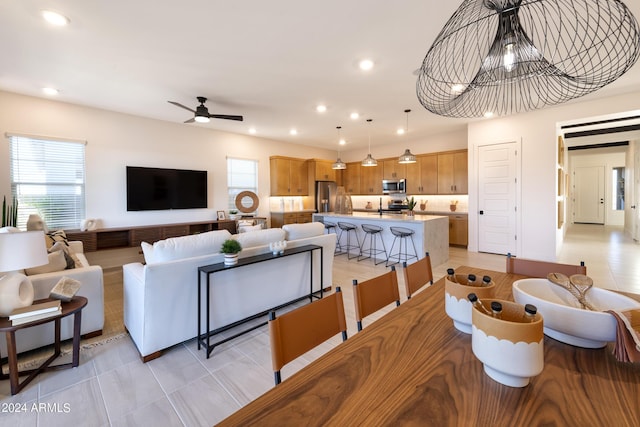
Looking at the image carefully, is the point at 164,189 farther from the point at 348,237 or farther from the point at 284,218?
the point at 348,237

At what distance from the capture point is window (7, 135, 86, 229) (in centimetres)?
430

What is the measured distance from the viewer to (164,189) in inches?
222

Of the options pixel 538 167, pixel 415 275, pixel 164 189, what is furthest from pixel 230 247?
pixel 538 167

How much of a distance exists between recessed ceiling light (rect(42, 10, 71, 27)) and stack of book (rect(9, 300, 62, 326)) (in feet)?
8.12

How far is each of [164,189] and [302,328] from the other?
18.3ft

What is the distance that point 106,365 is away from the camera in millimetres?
2150

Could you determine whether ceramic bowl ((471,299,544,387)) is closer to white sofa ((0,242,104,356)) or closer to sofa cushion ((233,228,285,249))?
sofa cushion ((233,228,285,249))

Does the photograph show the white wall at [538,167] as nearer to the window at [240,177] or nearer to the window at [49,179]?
the window at [240,177]

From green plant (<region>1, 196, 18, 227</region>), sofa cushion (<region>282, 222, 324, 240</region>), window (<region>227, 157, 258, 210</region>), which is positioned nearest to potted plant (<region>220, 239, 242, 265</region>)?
sofa cushion (<region>282, 222, 324, 240</region>)

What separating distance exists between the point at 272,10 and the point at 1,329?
3.07 meters

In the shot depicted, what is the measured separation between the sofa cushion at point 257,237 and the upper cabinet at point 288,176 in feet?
14.9

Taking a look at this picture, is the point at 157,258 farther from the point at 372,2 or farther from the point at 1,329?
the point at 372,2

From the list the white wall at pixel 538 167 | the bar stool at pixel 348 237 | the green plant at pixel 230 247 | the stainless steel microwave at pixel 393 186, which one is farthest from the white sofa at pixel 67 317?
the stainless steel microwave at pixel 393 186

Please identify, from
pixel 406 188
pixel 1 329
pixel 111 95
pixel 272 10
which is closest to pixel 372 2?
pixel 272 10
